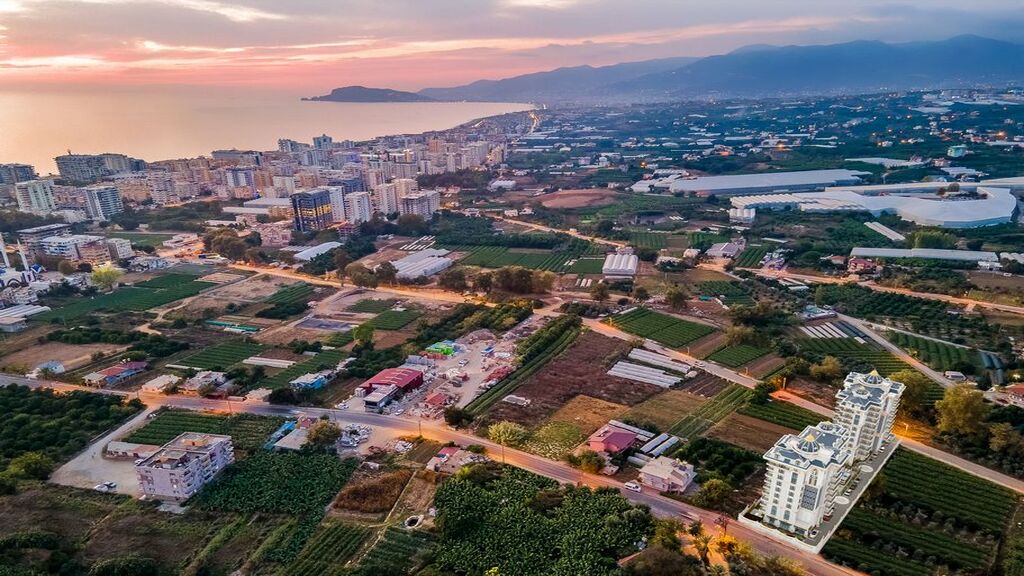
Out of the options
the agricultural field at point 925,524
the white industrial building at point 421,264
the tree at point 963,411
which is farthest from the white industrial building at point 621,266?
the agricultural field at point 925,524

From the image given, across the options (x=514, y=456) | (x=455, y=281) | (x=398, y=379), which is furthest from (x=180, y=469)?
(x=455, y=281)

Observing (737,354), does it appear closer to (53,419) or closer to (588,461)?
(588,461)

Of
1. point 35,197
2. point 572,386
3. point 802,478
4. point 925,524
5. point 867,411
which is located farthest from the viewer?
point 35,197

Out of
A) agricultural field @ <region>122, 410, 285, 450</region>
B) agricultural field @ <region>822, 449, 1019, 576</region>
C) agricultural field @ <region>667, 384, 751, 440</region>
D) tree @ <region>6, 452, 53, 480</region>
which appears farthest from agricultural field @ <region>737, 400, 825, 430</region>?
tree @ <region>6, 452, 53, 480</region>

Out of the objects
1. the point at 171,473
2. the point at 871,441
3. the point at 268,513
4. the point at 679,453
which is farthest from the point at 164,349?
the point at 871,441

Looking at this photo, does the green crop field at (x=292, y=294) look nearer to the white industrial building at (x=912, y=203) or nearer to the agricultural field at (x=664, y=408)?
the agricultural field at (x=664, y=408)

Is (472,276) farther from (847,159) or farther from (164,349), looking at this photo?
(847,159)

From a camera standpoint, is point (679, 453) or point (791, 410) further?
point (791, 410)
